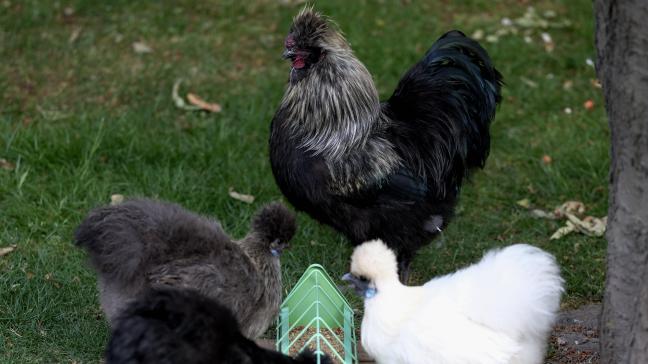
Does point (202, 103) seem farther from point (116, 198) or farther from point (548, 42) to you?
point (548, 42)

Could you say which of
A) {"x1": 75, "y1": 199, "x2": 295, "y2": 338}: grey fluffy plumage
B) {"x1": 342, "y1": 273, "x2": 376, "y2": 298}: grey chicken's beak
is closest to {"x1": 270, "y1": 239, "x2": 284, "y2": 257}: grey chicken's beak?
{"x1": 75, "y1": 199, "x2": 295, "y2": 338}: grey fluffy plumage

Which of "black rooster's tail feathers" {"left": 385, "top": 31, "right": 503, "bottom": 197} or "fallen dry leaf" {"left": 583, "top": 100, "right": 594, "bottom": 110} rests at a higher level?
"black rooster's tail feathers" {"left": 385, "top": 31, "right": 503, "bottom": 197}

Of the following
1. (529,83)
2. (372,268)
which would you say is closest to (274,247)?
(372,268)

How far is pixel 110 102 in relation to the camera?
7902 millimetres

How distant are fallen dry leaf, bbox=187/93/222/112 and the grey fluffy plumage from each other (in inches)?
122

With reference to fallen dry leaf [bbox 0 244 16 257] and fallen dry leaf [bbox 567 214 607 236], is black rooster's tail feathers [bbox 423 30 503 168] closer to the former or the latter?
fallen dry leaf [bbox 567 214 607 236]

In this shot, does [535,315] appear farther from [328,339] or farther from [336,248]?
[336,248]

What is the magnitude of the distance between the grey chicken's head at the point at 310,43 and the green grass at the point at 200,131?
1330mm

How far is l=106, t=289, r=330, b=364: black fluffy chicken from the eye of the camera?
3.63 metres

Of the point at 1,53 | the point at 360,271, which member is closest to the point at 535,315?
the point at 360,271

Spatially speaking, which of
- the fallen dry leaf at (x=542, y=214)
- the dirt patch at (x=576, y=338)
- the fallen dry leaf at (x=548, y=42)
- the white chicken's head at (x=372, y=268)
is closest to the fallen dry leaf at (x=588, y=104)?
the fallen dry leaf at (x=548, y=42)

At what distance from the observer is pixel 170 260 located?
4.50 metres

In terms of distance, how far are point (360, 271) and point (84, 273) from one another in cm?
203

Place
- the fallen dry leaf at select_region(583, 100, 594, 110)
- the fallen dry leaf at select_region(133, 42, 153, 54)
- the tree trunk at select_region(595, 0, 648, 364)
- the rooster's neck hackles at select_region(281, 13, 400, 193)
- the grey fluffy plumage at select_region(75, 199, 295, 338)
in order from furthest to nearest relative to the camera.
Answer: the fallen dry leaf at select_region(133, 42, 153, 54) < the fallen dry leaf at select_region(583, 100, 594, 110) < the rooster's neck hackles at select_region(281, 13, 400, 193) < the grey fluffy plumage at select_region(75, 199, 295, 338) < the tree trunk at select_region(595, 0, 648, 364)
